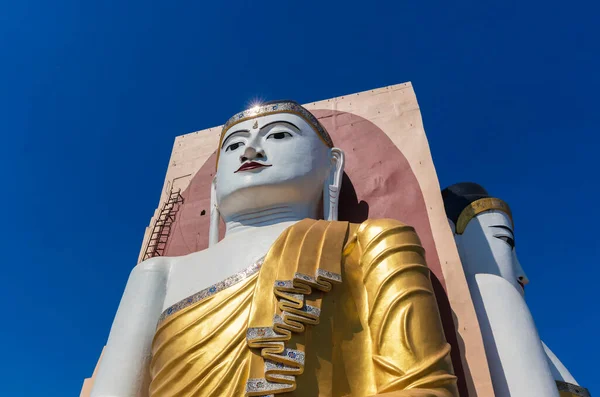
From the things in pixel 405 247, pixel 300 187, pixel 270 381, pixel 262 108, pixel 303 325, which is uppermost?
pixel 262 108

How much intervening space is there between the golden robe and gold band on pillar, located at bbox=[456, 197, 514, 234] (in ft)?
4.68

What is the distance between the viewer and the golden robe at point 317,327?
82.5 inches

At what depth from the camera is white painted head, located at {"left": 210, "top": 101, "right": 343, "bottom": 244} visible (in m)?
3.17

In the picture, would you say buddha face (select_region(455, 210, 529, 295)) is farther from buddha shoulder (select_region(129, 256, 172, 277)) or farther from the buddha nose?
buddha shoulder (select_region(129, 256, 172, 277))

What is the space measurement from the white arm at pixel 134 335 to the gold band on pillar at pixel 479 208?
241 cm

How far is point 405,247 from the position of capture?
8.16ft

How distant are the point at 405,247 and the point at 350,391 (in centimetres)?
80

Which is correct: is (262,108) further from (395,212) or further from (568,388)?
(568,388)

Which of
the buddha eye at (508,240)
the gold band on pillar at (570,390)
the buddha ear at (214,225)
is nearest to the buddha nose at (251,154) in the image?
the buddha ear at (214,225)

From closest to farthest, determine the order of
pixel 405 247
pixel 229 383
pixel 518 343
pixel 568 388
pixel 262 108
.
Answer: pixel 229 383
pixel 405 247
pixel 518 343
pixel 568 388
pixel 262 108

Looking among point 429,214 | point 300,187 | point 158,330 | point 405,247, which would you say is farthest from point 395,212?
point 158,330

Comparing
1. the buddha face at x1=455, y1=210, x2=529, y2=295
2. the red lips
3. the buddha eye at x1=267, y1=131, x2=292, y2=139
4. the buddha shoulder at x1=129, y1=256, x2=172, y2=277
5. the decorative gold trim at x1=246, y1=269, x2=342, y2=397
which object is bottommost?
the decorative gold trim at x1=246, y1=269, x2=342, y2=397

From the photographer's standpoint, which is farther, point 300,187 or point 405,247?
point 300,187

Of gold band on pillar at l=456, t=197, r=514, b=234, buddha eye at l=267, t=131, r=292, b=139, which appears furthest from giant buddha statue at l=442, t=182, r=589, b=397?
buddha eye at l=267, t=131, r=292, b=139
